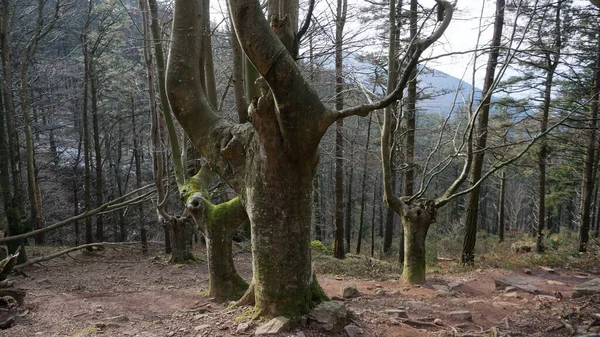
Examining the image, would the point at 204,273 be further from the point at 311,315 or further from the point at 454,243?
the point at 454,243

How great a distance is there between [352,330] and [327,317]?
0.90 feet

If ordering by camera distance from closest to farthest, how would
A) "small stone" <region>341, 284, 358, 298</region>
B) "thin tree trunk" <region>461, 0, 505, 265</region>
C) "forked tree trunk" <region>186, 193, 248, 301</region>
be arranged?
1. "forked tree trunk" <region>186, 193, 248, 301</region>
2. "small stone" <region>341, 284, 358, 298</region>
3. "thin tree trunk" <region>461, 0, 505, 265</region>

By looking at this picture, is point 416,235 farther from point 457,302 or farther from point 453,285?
point 457,302

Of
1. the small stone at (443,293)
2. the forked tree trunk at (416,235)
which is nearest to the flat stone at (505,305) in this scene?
the small stone at (443,293)

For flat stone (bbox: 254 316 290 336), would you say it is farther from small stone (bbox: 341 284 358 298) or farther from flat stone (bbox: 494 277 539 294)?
flat stone (bbox: 494 277 539 294)

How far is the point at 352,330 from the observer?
3.37 metres

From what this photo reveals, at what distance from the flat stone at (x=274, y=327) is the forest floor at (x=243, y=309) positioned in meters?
0.09

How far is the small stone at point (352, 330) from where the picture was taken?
3.32m

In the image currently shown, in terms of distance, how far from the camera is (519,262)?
9680 mm

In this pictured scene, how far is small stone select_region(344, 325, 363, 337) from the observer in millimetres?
3324

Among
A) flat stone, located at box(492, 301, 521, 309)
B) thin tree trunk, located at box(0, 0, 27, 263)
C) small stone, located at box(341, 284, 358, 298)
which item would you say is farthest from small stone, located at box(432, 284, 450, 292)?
thin tree trunk, located at box(0, 0, 27, 263)

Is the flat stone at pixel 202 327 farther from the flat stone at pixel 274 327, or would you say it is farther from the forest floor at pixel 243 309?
the flat stone at pixel 274 327

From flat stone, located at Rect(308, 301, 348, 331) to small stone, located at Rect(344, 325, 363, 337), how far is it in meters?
0.06

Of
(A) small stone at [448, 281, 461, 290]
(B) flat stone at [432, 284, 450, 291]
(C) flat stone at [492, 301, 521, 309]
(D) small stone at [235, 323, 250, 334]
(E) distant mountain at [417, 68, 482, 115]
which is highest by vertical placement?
(E) distant mountain at [417, 68, 482, 115]
